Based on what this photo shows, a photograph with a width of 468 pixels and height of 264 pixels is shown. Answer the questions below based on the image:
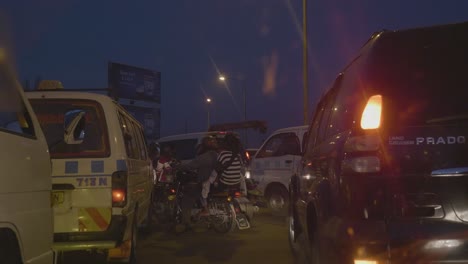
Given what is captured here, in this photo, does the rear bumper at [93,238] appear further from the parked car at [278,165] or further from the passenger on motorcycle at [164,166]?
the parked car at [278,165]

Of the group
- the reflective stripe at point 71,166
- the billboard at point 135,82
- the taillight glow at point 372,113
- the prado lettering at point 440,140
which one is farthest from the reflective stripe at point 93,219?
the billboard at point 135,82

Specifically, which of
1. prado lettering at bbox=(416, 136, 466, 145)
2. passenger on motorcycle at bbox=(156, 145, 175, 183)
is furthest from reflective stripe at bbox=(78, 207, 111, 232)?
passenger on motorcycle at bbox=(156, 145, 175, 183)

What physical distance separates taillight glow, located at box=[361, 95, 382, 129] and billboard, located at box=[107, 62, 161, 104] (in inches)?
1679

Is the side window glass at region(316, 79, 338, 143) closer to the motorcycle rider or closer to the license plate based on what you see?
the license plate

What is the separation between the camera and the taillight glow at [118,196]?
581 cm

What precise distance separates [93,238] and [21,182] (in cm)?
211

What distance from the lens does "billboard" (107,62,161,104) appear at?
46750mm

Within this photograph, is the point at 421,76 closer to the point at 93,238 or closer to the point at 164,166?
the point at 93,238

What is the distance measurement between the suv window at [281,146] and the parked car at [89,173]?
6.81 m

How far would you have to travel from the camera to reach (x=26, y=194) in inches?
151

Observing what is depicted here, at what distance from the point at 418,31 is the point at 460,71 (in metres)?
0.41

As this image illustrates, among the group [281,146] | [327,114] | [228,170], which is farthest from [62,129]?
[281,146]

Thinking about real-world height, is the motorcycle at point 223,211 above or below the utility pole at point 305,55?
below

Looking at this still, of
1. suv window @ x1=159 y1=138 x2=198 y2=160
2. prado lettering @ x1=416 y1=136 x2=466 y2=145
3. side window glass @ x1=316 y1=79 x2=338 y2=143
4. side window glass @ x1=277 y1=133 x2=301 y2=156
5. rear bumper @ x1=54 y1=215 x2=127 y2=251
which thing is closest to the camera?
prado lettering @ x1=416 y1=136 x2=466 y2=145
